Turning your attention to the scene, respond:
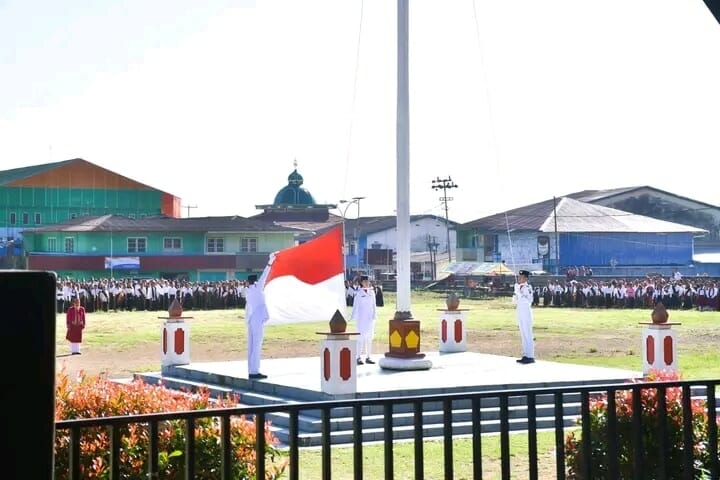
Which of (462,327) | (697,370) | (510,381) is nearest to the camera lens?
(510,381)

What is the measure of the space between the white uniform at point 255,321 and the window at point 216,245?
161 ft

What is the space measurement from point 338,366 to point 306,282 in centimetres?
226

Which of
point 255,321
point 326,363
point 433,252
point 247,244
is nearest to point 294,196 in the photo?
point 433,252

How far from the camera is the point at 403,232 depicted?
1722 cm

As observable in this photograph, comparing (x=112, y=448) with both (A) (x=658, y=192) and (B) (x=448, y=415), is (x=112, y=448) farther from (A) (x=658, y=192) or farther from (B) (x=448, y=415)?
(A) (x=658, y=192)

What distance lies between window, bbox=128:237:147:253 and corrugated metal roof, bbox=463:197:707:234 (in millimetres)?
22654

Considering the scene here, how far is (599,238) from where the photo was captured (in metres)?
67.4

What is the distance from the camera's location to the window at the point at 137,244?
2517 inches

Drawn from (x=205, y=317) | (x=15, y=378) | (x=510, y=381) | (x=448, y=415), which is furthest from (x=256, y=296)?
(x=205, y=317)

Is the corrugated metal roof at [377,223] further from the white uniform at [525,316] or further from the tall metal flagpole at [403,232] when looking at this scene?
the tall metal flagpole at [403,232]

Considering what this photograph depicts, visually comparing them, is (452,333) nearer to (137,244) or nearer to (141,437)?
(141,437)

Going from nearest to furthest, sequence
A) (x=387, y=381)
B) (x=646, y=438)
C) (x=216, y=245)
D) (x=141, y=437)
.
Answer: (x=141, y=437) → (x=646, y=438) → (x=387, y=381) → (x=216, y=245)

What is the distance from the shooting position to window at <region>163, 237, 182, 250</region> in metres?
64.9

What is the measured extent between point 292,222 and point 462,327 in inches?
2465
